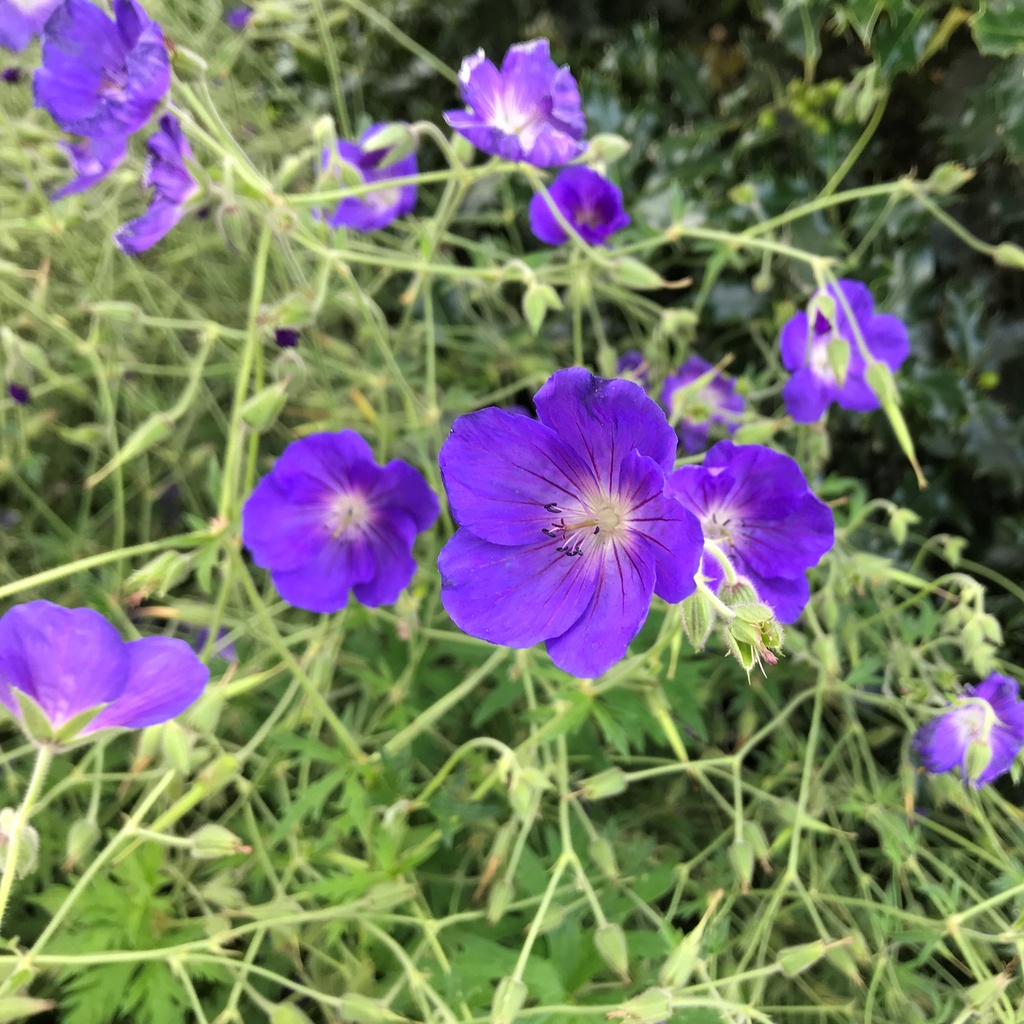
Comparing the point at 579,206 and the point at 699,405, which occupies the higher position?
the point at 579,206

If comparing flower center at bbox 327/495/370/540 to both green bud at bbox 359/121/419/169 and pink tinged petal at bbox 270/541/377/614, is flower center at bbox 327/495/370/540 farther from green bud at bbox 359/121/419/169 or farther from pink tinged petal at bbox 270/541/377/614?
green bud at bbox 359/121/419/169

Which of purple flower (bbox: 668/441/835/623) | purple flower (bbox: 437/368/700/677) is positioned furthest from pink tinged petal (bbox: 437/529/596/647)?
purple flower (bbox: 668/441/835/623)

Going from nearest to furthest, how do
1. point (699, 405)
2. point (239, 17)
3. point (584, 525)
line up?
1. point (584, 525)
2. point (699, 405)
3. point (239, 17)

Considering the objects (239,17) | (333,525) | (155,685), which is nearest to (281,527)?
(333,525)

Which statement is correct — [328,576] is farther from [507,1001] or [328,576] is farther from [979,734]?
[979,734]

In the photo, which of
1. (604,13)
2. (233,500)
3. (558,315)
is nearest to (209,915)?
(233,500)

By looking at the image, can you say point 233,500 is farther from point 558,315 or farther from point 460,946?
point 558,315
